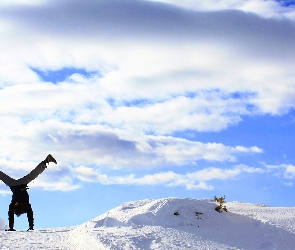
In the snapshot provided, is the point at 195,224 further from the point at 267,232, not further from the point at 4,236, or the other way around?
the point at 4,236

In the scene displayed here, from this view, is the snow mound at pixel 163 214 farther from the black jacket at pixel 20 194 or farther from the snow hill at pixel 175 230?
the black jacket at pixel 20 194

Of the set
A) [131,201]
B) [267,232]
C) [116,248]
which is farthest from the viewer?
[131,201]

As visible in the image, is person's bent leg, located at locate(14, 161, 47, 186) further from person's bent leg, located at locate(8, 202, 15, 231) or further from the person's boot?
person's bent leg, located at locate(8, 202, 15, 231)

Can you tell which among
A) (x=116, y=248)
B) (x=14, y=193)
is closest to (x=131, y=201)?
(x=14, y=193)

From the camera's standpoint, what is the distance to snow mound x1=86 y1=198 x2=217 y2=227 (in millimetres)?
10516

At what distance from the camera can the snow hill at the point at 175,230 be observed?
8.80m

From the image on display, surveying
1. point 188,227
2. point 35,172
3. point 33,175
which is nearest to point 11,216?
point 33,175

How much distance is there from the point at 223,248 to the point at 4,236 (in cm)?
499

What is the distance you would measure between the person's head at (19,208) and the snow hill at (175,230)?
6.98 feet

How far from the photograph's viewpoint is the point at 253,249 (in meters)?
9.03

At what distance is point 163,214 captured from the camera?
35.2 feet

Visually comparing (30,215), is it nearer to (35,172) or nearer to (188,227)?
(35,172)

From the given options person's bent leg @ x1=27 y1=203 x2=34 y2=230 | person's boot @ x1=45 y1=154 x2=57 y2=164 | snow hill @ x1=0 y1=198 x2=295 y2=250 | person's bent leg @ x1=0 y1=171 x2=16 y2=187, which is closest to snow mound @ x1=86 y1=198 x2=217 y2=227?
snow hill @ x1=0 y1=198 x2=295 y2=250

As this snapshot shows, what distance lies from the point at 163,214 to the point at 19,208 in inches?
184
